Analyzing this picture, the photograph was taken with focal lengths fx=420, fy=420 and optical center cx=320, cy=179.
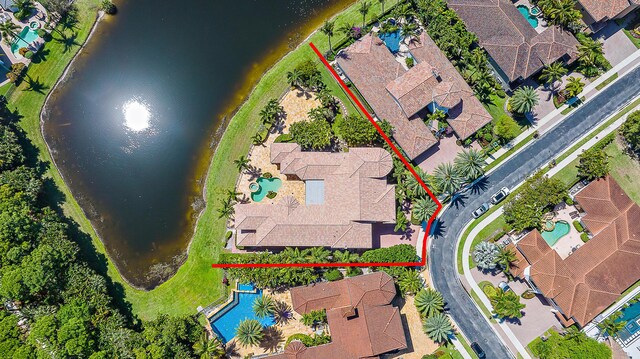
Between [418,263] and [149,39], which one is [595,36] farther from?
[149,39]

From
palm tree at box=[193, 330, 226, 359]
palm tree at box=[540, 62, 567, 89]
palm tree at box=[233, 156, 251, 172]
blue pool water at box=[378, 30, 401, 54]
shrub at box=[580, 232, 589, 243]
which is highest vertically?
blue pool water at box=[378, 30, 401, 54]

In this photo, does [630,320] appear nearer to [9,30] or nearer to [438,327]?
[438,327]

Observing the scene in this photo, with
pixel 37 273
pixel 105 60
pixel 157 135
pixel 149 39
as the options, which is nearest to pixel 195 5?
pixel 149 39

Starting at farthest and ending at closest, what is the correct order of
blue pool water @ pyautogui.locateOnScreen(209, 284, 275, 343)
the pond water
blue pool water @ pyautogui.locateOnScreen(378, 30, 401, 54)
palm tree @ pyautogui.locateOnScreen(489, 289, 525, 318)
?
1. blue pool water @ pyautogui.locateOnScreen(378, 30, 401, 54)
2. the pond water
3. blue pool water @ pyautogui.locateOnScreen(209, 284, 275, 343)
4. palm tree @ pyautogui.locateOnScreen(489, 289, 525, 318)

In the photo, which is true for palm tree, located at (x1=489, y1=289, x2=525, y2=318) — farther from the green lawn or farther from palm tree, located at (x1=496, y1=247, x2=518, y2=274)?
the green lawn

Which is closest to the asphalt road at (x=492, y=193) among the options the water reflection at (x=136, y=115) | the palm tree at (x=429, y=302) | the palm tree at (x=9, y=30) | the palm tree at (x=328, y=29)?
the palm tree at (x=429, y=302)

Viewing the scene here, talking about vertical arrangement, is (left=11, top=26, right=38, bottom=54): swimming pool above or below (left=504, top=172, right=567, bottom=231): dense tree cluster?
above

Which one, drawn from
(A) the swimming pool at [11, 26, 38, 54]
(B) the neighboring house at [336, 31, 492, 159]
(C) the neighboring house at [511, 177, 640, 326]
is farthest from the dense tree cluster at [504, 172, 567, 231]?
(A) the swimming pool at [11, 26, 38, 54]

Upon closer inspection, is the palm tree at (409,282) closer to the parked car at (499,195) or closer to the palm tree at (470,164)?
the palm tree at (470,164)
